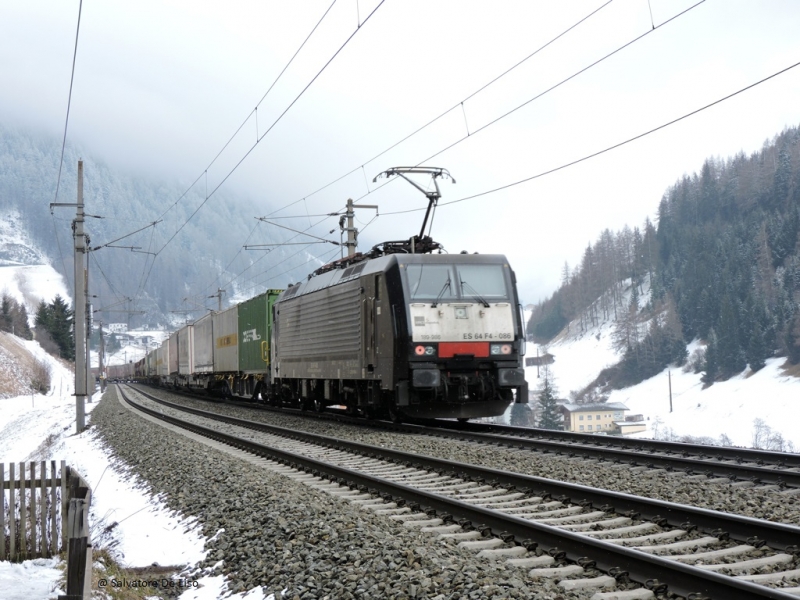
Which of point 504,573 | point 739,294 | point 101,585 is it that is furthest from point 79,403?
point 739,294

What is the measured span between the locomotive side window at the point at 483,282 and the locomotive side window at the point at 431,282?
10.2 inches

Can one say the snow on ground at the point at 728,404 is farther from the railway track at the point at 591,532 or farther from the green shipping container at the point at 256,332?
the railway track at the point at 591,532

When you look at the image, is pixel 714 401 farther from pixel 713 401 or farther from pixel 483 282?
pixel 483 282

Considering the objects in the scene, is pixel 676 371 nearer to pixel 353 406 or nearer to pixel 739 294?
pixel 739 294

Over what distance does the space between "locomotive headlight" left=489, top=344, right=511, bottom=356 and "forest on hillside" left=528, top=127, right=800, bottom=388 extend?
296 feet

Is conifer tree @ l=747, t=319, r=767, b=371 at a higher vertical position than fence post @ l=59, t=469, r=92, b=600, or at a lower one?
higher

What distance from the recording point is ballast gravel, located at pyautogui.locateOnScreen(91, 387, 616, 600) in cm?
515

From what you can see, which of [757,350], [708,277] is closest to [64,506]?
[757,350]

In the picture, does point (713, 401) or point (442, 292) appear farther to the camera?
point (713, 401)

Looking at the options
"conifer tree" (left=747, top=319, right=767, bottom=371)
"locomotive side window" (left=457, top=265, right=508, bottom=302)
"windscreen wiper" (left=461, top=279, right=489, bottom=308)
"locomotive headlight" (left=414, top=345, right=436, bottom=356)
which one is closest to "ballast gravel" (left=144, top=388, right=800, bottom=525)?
"locomotive headlight" (left=414, top=345, right=436, bottom=356)

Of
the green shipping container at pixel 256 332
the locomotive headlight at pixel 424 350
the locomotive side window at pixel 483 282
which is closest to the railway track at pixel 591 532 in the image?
the locomotive headlight at pixel 424 350

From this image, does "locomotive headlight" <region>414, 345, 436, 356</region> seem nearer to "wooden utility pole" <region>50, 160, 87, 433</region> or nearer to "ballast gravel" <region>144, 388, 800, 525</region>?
"ballast gravel" <region>144, 388, 800, 525</region>

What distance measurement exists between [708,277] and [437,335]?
360 feet

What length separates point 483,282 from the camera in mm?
15859
